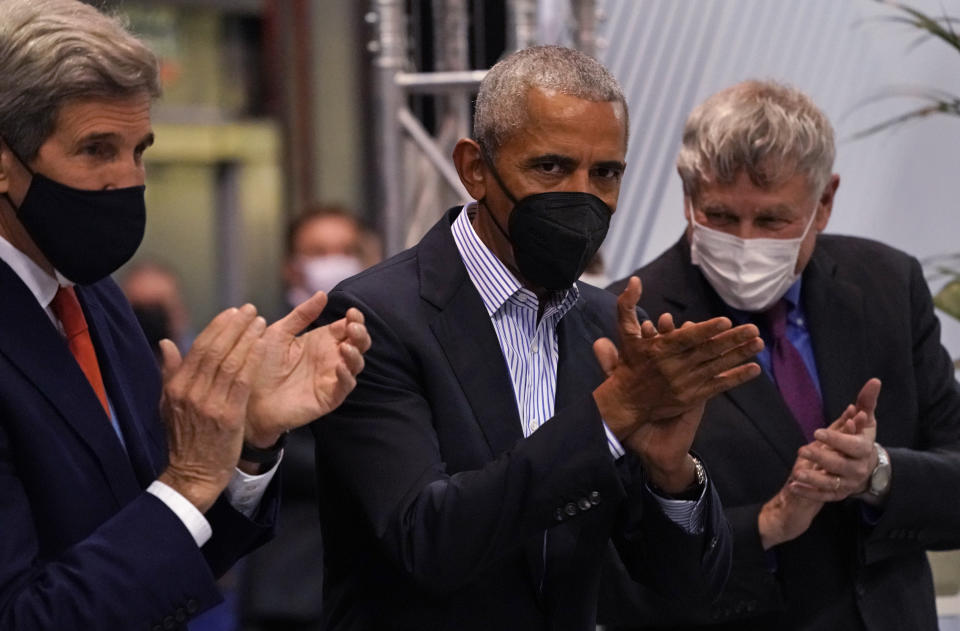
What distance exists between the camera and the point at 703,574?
255 centimetres

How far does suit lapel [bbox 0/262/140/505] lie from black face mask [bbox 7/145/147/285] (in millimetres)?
76

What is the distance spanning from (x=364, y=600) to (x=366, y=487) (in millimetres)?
218

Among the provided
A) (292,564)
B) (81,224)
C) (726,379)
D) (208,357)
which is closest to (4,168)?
(81,224)

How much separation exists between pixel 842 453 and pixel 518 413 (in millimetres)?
763

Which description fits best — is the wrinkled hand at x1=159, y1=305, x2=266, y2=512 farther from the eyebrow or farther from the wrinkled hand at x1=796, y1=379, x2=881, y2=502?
the wrinkled hand at x1=796, y1=379, x2=881, y2=502

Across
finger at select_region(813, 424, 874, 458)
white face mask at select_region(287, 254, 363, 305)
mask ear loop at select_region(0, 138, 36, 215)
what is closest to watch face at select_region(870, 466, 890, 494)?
finger at select_region(813, 424, 874, 458)

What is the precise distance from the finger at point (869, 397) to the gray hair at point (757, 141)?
0.48 m

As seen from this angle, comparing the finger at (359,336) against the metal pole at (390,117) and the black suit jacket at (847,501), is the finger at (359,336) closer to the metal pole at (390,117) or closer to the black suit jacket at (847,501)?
the black suit jacket at (847,501)

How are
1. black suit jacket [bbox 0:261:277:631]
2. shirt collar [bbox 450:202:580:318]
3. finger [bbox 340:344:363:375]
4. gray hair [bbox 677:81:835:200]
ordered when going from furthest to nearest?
gray hair [bbox 677:81:835:200] < shirt collar [bbox 450:202:580:318] < finger [bbox 340:344:363:375] < black suit jacket [bbox 0:261:277:631]

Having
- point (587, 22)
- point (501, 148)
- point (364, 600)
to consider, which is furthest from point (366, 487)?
point (587, 22)

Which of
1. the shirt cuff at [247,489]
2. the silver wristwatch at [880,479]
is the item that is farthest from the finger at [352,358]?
the silver wristwatch at [880,479]

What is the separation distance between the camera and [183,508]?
212 centimetres

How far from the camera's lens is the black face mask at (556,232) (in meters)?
2.45

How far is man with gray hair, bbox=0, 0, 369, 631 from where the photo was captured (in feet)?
6.77
